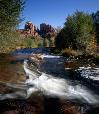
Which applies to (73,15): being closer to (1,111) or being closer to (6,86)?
(6,86)

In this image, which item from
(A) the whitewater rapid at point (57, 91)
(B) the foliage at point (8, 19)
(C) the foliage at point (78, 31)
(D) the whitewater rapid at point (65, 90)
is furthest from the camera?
(C) the foliage at point (78, 31)

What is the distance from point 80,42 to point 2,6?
29.8 metres

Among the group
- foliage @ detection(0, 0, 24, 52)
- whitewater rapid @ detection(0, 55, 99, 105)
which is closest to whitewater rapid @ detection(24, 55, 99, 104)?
whitewater rapid @ detection(0, 55, 99, 105)

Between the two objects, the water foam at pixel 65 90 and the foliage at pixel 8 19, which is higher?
the foliage at pixel 8 19

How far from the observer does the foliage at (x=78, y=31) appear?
53.8 metres

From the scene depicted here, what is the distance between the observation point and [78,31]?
5466 centimetres

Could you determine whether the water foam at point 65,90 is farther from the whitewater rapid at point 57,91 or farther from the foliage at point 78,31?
the foliage at point 78,31

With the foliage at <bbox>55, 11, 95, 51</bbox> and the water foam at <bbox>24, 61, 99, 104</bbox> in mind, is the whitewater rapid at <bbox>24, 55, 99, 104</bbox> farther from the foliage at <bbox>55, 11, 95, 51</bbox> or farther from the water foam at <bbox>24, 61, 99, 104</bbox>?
the foliage at <bbox>55, 11, 95, 51</bbox>

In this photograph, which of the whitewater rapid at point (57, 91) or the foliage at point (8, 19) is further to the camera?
the foliage at point (8, 19)

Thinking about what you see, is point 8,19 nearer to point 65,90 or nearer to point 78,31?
point 65,90

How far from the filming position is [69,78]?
74.9 feet

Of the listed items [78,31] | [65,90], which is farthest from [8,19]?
[78,31]

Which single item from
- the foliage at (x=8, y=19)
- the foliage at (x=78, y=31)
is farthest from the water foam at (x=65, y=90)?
the foliage at (x=78, y=31)

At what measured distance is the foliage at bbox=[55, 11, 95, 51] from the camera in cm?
5379
